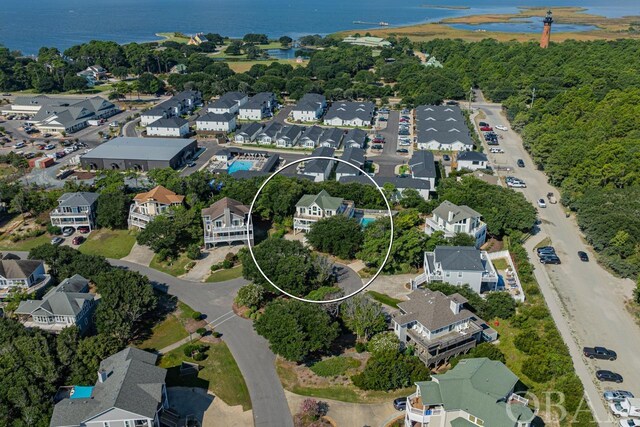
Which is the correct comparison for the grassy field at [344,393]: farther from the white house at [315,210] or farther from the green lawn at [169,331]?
the white house at [315,210]

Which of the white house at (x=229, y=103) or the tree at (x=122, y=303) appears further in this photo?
the white house at (x=229, y=103)

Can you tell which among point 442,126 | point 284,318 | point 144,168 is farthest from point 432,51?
point 284,318

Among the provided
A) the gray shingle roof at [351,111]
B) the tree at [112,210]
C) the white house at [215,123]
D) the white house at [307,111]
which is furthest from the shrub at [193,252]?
the white house at [307,111]

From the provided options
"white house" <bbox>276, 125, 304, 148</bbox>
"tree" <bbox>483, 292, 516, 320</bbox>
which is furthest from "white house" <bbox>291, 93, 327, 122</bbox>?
"tree" <bbox>483, 292, 516, 320</bbox>

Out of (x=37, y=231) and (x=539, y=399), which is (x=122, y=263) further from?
(x=539, y=399)

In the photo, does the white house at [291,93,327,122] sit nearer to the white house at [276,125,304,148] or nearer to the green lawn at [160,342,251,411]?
the white house at [276,125,304,148]

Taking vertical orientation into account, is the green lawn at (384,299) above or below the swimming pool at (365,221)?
below

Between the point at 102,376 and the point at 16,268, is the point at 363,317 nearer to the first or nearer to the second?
the point at 102,376
